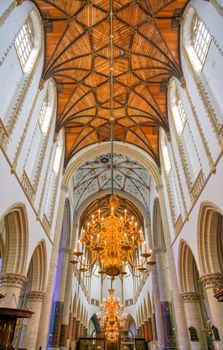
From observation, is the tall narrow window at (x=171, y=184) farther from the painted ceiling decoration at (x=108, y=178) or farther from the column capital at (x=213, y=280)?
the painted ceiling decoration at (x=108, y=178)

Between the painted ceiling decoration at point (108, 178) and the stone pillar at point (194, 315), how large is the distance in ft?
36.6

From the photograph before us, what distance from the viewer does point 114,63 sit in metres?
13.7

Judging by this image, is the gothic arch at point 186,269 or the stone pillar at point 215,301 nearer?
the stone pillar at point 215,301

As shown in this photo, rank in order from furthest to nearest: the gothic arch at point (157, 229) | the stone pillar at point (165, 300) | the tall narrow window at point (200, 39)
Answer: the gothic arch at point (157, 229), the stone pillar at point (165, 300), the tall narrow window at point (200, 39)

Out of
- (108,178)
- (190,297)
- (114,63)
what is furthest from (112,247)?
(108,178)

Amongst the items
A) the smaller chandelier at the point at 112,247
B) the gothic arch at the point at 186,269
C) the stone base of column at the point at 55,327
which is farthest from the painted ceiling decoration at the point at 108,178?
the smaller chandelier at the point at 112,247

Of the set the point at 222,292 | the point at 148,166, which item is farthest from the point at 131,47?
the point at 222,292

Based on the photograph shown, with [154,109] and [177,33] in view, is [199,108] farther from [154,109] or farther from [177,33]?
[154,109]

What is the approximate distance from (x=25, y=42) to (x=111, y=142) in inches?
213

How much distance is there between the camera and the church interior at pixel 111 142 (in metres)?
8.40

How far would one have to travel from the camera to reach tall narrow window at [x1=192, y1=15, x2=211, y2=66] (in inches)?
370

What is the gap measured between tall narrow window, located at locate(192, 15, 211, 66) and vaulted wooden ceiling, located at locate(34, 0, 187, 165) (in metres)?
1.19

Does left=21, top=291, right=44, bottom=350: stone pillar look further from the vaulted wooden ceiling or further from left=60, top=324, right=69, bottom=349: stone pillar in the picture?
the vaulted wooden ceiling

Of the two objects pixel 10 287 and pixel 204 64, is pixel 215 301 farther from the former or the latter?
pixel 204 64
